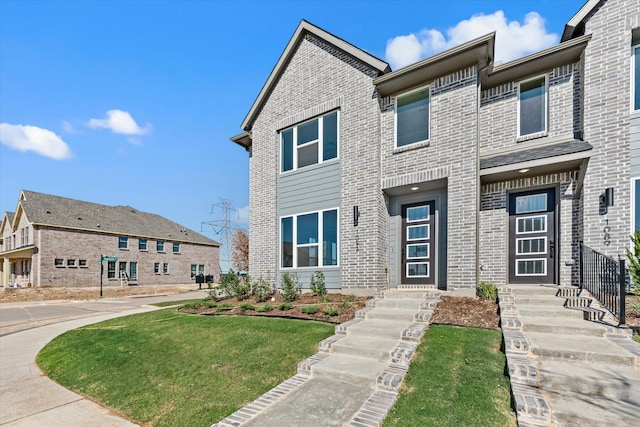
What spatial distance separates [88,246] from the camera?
29766 millimetres

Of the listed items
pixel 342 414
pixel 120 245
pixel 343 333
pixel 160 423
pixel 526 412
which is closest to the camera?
pixel 526 412

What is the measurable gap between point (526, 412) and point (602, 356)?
6.19ft

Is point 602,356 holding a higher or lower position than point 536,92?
lower

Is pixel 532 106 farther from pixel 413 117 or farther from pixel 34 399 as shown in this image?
pixel 34 399

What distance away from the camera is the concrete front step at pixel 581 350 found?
4070 millimetres

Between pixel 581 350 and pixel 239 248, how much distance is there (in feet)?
146

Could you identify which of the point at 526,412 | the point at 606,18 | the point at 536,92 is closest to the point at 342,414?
the point at 526,412

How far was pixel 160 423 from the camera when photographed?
13.0 feet

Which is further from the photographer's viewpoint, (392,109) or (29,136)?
(29,136)

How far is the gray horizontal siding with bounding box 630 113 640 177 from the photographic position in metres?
6.97

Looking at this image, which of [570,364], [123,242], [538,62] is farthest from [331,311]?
[123,242]

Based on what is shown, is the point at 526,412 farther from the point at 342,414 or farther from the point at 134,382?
the point at 134,382

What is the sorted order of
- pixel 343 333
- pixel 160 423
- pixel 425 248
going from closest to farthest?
pixel 160 423 < pixel 343 333 < pixel 425 248

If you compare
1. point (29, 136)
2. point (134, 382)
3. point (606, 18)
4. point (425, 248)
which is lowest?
point (134, 382)
